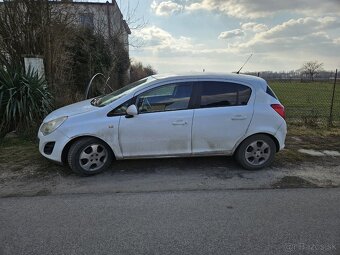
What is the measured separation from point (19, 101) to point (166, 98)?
13.9 feet

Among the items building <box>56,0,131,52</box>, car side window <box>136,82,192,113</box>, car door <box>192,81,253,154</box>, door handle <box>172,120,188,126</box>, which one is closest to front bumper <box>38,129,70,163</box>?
car side window <box>136,82,192,113</box>

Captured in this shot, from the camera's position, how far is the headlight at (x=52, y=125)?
4.84 metres

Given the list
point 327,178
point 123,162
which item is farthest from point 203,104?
point 327,178

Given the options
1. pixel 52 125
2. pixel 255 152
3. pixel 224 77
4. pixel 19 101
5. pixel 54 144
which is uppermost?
pixel 224 77

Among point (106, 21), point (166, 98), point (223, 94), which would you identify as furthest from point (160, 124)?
point (106, 21)

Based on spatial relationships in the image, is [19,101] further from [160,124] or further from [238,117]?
[238,117]

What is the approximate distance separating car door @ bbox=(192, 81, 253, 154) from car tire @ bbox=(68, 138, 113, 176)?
147cm

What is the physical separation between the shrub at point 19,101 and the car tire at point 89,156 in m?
3.20

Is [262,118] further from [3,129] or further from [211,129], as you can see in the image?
[3,129]

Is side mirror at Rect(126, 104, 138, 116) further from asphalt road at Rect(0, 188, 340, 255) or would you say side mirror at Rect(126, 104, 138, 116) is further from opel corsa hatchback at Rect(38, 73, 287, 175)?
asphalt road at Rect(0, 188, 340, 255)

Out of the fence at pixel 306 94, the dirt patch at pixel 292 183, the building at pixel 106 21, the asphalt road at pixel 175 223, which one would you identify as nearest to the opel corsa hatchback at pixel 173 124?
the dirt patch at pixel 292 183

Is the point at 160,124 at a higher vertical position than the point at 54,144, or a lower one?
higher

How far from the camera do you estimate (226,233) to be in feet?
10.8

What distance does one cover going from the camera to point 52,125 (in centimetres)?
491
